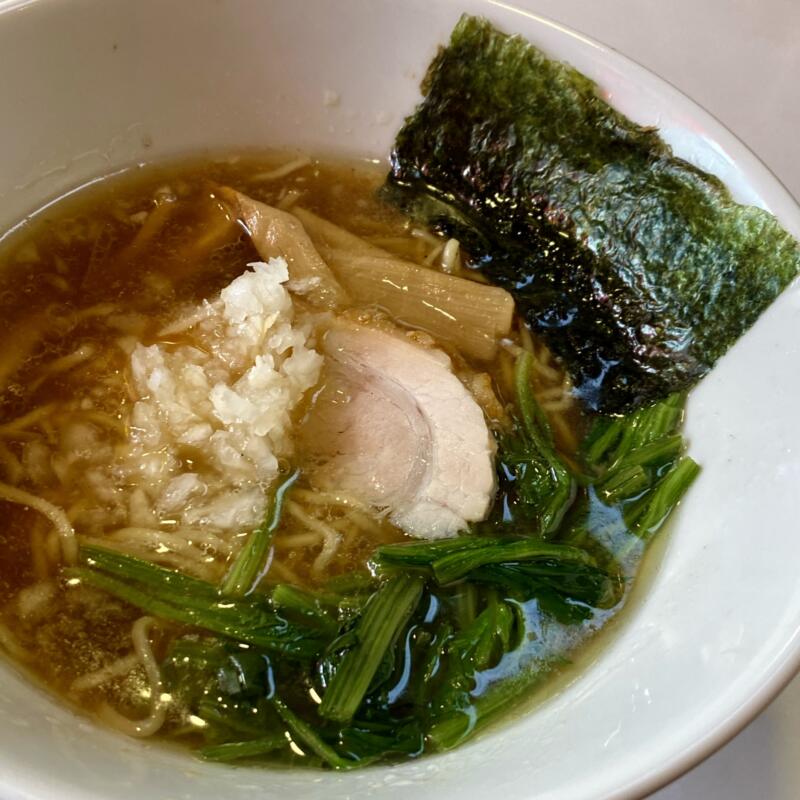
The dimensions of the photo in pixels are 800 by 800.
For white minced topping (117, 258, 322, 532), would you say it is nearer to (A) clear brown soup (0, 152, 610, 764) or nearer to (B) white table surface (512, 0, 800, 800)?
(A) clear brown soup (0, 152, 610, 764)

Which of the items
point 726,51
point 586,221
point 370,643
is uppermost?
point 726,51

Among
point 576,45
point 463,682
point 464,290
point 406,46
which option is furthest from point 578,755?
point 406,46

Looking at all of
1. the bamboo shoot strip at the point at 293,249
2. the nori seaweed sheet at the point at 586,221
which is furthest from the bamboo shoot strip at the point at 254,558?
the nori seaweed sheet at the point at 586,221

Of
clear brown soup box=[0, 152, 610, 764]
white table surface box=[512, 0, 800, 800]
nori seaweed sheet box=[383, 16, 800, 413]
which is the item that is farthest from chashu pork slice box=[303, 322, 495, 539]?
white table surface box=[512, 0, 800, 800]

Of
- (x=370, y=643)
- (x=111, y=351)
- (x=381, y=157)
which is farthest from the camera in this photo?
(x=381, y=157)

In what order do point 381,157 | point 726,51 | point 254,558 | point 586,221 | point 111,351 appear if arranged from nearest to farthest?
point 254,558, point 111,351, point 586,221, point 381,157, point 726,51

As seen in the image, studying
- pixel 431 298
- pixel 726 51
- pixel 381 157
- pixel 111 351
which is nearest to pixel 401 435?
pixel 431 298

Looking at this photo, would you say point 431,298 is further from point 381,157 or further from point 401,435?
point 381,157
